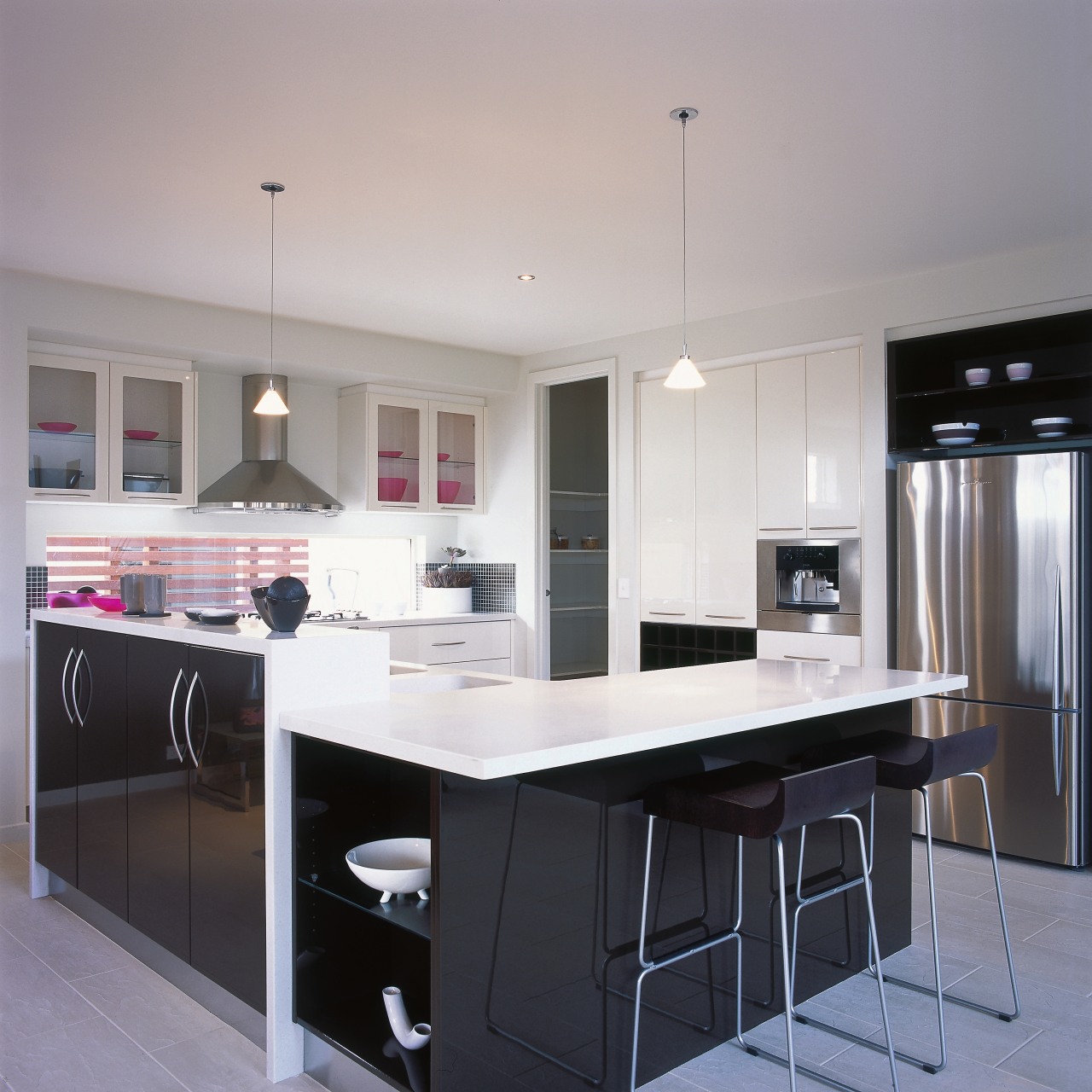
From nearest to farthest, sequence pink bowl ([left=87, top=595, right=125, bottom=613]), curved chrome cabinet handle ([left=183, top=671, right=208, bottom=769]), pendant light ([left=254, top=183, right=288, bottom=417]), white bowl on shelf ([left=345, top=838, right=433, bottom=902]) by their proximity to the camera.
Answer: white bowl on shelf ([left=345, top=838, right=433, bottom=902]), curved chrome cabinet handle ([left=183, top=671, right=208, bottom=769]), pendant light ([left=254, top=183, right=288, bottom=417]), pink bowl ([left=87, top=595, right=125, bottom=613])

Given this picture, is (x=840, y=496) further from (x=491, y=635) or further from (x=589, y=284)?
(x=491, y=635)

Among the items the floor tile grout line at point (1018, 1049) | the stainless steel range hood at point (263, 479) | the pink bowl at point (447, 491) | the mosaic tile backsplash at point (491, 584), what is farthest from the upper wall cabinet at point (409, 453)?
the floor tile grout line at point (1018, 1049)

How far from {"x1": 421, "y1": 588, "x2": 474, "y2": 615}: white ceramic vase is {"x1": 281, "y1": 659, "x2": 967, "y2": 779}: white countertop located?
10.3 feet

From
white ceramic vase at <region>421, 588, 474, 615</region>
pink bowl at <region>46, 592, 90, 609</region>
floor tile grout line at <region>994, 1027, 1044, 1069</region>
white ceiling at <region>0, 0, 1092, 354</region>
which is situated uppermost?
white ceiling at <region>0, 0, 1092, 354</region>

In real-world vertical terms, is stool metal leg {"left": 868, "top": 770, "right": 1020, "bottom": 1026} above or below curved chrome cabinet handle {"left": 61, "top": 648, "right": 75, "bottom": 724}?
below

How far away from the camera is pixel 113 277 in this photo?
4.49m

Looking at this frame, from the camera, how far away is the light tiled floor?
239 centimetres

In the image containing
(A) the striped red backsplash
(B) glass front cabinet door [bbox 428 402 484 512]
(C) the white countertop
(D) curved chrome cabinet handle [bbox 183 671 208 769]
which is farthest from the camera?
(B) glass front cabinet door [bbox 428 402 484 512]

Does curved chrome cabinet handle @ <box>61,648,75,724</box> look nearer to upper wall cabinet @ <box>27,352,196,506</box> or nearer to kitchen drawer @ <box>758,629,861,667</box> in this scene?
upper wall cabinet @ <box>27,352,196,506</box>

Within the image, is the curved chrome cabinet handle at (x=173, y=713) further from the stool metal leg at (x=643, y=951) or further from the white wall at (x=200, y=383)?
the white wall at (x=200, y=383)

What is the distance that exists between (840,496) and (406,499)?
258cm

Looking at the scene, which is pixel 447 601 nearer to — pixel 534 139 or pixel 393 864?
pixel 534 139

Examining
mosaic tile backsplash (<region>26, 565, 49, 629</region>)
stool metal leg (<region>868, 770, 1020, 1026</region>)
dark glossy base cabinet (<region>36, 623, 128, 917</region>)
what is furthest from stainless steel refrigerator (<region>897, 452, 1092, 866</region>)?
mosaic tile backsplash (<region>26, 565, 49, 629</region>)

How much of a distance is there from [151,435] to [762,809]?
395 centimetres
